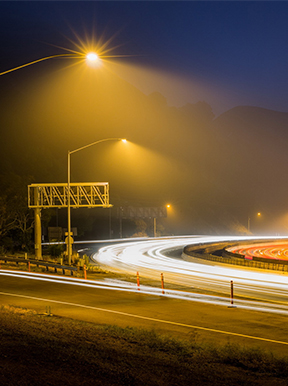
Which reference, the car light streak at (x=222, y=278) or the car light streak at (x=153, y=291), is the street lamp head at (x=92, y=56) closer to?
the car light streak at (x=153, y=291)

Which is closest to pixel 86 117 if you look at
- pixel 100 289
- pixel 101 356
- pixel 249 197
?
pixel 249 197

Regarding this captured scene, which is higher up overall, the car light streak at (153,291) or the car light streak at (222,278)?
the car light streak at (153,291)

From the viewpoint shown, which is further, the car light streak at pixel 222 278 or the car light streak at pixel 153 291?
the car light streak at pixel 222 278

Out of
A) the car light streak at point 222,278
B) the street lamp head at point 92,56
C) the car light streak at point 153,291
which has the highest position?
the street lamp head at point 92,56

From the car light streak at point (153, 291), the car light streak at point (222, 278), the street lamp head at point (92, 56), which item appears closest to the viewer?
the street lamp head at point (92, 56)

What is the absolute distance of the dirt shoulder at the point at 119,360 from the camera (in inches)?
282

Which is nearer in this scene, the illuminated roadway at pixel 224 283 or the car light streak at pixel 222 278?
the illuminated roadway at pixel 224 283

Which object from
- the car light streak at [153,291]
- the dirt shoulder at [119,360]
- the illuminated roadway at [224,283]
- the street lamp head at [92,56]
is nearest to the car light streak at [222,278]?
the illuminated roadway at [224,283]

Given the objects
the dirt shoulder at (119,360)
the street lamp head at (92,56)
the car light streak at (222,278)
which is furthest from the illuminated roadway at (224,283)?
the street lamp head at (92,56)

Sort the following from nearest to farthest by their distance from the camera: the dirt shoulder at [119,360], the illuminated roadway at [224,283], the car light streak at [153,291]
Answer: the dirt shoulder at [119,360] < the car light streak at [153,291] < the illuminated roadway at [224,283]

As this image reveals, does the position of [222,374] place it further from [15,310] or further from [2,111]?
[2,111]

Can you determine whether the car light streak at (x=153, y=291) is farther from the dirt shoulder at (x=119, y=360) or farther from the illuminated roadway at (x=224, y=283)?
the dirt shoulder at (x=119, y=360)

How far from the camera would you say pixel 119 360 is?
834cm

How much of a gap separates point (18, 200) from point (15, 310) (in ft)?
133
